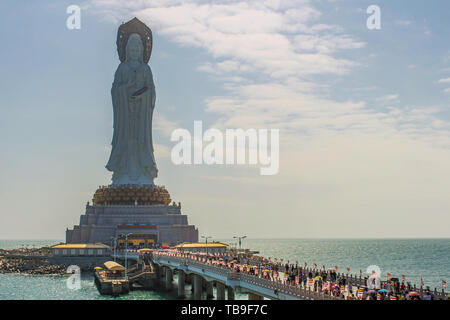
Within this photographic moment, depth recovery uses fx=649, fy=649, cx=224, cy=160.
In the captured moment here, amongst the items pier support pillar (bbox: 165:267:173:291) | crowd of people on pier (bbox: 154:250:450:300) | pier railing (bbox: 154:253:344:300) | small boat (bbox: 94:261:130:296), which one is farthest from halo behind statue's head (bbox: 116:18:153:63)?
crowd of people on pier (bbox: 154:250:450:300)

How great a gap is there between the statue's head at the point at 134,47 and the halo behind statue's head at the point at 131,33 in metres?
1.28

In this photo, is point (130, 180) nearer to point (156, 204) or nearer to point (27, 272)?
point (156, 204)

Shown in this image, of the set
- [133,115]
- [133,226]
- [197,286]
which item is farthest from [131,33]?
[197,286]

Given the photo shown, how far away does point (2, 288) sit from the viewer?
61.5 metres

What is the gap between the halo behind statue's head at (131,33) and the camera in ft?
310

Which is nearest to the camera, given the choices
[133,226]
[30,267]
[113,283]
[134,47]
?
[113,283]

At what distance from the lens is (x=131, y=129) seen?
93312mm

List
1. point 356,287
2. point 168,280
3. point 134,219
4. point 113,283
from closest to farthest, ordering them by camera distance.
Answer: point 356,287 → point 113,283 → point 168,280 → point 134,219

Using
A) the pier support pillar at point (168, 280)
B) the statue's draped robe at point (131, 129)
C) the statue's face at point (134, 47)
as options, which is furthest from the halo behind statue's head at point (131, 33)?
the pier support pillar at point (168, 280)

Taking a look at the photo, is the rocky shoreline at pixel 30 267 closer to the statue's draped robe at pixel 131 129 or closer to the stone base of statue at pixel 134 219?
the stone base of statue at pixel 134 219

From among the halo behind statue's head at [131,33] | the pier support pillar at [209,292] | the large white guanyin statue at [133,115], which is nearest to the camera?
the pier support pillar at [209,292]

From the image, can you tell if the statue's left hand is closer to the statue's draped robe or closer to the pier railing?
the statue's draped robe

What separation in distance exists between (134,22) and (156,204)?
26912 millimetres

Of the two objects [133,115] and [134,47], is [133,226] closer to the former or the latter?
[133,115]
